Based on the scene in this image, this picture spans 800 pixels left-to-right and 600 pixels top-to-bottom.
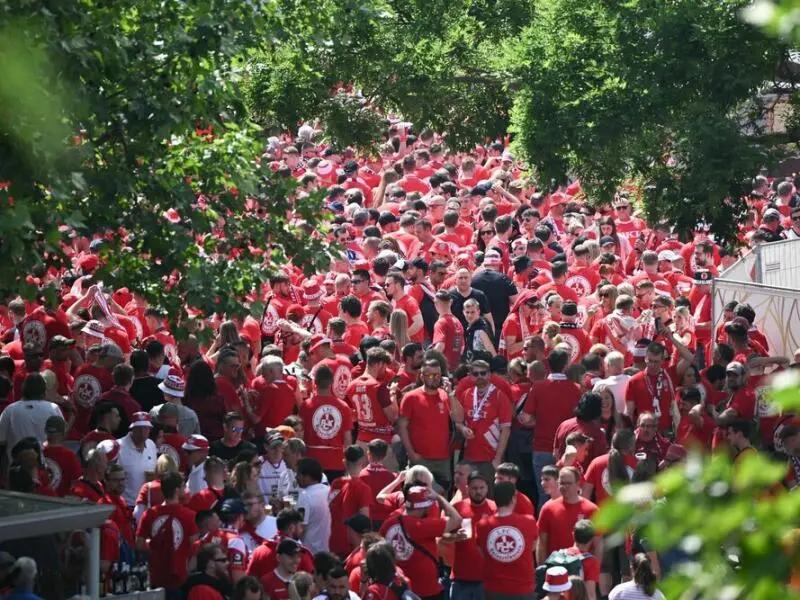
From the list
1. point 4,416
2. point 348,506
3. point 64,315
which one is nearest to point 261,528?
point 348,506

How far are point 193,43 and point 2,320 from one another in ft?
25.4

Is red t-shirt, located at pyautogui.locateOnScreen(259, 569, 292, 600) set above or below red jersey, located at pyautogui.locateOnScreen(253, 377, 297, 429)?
below

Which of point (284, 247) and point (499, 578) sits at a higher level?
point (284, 247)

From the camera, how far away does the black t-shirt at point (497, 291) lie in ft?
57.1

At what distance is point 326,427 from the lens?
13773 millimetres

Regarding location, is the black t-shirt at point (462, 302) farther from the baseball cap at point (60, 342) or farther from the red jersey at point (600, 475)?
the red jersey at point (600, 475)

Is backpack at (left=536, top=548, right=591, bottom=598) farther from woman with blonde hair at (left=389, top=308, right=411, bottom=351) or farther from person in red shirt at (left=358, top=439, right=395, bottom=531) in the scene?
woman with blonde hair at (left=389, top=308, right=411, bottom=351)

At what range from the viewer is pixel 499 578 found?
37.8 ft

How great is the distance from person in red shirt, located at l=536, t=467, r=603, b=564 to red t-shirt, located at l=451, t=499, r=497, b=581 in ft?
1.78

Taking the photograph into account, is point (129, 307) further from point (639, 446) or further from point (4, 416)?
point (639, 446)

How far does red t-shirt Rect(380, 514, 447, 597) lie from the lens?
1131 cm

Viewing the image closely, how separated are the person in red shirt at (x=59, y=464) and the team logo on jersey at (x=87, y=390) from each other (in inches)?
66.4

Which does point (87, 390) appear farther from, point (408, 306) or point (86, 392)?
point (408, 306)

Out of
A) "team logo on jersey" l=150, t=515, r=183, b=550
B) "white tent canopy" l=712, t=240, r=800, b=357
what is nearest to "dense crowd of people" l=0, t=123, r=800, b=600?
"team logo on jersey" l=150, t=515, r=183, b=550
